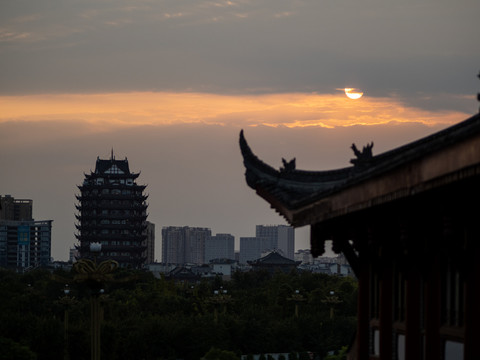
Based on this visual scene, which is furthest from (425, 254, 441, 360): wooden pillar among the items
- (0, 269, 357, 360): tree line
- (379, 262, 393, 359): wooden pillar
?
(0, 269, 357, 360): tree line

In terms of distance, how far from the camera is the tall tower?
174500mm

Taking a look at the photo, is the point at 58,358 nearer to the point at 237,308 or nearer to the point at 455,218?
the point at 237,308

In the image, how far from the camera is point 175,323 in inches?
2442

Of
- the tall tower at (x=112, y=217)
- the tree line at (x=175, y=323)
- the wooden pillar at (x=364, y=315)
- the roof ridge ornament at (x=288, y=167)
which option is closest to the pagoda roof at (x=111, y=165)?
the tall tower at (x=112, y=217)

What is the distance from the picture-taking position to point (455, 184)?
959cm

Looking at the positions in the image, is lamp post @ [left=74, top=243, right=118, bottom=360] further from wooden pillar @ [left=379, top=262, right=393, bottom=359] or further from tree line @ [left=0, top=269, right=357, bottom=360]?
wooden pillar @ [left=379, top=262, right=393, bottom=359]

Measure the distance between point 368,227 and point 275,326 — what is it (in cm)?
5411

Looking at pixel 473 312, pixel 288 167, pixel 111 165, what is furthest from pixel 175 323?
pixel 111 165

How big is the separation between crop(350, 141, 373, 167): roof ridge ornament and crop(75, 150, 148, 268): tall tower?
514 feet

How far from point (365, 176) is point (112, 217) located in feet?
540

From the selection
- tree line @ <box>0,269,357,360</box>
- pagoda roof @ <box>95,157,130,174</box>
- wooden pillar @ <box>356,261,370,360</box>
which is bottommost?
tree line @ <box>0,269,357,360</box>

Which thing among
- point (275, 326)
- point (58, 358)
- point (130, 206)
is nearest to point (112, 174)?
point (130, 206)

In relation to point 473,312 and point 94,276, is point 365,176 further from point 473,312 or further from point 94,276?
point 94,276

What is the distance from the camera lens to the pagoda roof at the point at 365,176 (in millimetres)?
8820
